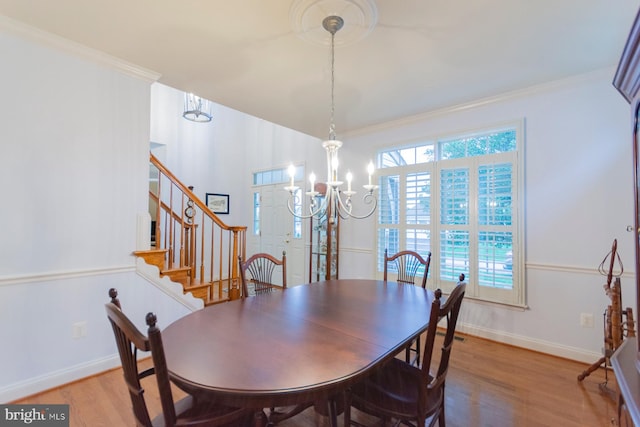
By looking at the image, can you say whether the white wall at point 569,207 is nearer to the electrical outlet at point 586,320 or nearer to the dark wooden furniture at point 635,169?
the electrical outlet at point 586,320

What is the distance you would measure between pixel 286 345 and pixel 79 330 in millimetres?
2051

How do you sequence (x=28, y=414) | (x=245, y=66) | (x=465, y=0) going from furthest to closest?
(x=245, y=66), (x=28, y=414), (x=465, y=0)

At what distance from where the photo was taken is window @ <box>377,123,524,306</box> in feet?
9.67

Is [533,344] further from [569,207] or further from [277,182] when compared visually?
[277,182]

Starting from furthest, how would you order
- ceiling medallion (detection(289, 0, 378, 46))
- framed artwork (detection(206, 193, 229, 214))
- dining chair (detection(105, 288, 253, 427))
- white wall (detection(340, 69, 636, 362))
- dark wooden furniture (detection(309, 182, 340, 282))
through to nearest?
framed artwork (detection(206, 193, 229, 214)) → dark wooden furniture (detection(309, 182, 340, 282)) → white wall (detection(340, 69, 636, 362)) → ceiling medallion (detection(289, 0, 378, 46)) → dining chair (detection(105, 288, 253, 427))

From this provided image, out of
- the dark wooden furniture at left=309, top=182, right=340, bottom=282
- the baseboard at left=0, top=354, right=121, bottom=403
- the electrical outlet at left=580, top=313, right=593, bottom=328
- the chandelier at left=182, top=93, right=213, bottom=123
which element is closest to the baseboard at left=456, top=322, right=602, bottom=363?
the electrical outlet at left=580, top=313, right=593, bottom=328

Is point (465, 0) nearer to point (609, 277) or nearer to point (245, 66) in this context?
point (245, 66)

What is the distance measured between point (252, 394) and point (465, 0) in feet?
7.56

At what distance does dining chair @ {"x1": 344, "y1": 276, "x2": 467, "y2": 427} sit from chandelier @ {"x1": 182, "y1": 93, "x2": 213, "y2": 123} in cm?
432

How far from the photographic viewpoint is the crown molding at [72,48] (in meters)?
2.01

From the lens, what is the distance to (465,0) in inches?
68.2

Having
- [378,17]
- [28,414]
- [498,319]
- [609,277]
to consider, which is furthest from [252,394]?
[498,319]

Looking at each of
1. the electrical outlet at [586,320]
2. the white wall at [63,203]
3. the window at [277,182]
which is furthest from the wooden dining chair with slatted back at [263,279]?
the window at [277,182]

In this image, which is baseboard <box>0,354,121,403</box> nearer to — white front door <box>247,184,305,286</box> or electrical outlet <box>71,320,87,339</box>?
electrical outlet <box>71,320,87,339</box>
